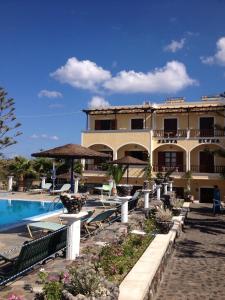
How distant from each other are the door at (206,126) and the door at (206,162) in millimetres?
1729

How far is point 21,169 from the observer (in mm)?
30047

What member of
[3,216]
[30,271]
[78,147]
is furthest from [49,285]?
[3,216]

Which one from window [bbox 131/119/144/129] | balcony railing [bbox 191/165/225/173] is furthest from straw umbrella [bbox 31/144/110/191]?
window [bbox 131/119/144/129]

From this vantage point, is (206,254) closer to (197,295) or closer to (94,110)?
(197,295)

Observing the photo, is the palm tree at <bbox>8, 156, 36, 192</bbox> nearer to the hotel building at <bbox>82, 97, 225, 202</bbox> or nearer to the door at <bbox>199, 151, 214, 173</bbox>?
the hotel building at <bbox>82, 97, 225, 202</bbox>

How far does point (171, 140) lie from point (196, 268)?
2238 centimetres

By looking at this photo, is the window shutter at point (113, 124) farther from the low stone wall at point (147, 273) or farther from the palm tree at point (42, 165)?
the low stone wall at point (147, 273)

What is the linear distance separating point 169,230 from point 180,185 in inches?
740

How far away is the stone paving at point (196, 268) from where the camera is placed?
7.34 m

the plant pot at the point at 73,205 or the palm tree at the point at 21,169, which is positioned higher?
the palm tree at the point at 21,169

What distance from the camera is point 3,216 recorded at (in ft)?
56.9

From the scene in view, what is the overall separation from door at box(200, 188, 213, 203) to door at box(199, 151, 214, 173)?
1.83 metres

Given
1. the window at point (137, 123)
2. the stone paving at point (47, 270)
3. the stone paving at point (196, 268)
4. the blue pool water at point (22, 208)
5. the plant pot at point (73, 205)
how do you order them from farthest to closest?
the window at point (137, 123) → the blue pool water at point (22, 208) → the stone paving at point (196, 268) → the plant pot at point (73, 205) → the stone paving at point (47, 270)

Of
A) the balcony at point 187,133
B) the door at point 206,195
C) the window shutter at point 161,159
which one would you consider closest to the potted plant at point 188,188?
the door at point 206,195
